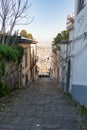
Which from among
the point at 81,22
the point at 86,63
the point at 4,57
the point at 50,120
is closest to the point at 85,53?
the point at 86,63

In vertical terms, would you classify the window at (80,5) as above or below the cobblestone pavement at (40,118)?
above

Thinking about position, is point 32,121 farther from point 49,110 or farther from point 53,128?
point 49,110

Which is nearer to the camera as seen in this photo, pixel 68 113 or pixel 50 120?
pixel 50 120

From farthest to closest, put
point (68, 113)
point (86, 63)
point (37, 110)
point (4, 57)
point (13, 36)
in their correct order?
1. point (13, 36)
2. point (4, 57)
3. point (86, 63)
4. point (37, 110)
5. point (68, 113)

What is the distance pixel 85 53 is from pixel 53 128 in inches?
201

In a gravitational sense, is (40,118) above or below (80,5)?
below

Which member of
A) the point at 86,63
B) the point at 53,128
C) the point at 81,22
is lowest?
the point at 53,128

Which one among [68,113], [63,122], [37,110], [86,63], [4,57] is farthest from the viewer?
[4,57]

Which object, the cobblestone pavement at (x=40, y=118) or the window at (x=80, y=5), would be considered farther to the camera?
the window at (x=80, y=5)

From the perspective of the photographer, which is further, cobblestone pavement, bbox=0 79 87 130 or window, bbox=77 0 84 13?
window, bbox=77 0 84 13

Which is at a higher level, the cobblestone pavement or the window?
the window

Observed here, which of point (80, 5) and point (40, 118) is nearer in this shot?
point (40, 118)

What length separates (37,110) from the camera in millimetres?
11727

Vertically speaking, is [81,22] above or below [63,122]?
above
